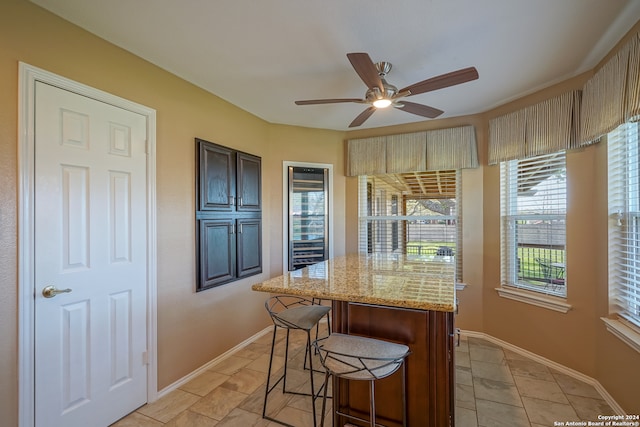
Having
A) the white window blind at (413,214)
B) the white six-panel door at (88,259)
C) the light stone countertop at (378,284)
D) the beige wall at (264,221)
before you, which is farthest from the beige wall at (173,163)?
the light stone countertop at (378,284)

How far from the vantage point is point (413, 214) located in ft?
12.2

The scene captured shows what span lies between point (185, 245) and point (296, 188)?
5.37 feet

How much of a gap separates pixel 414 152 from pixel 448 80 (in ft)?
5.87

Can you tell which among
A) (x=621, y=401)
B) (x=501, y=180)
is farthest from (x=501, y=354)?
(x=501, y=180)

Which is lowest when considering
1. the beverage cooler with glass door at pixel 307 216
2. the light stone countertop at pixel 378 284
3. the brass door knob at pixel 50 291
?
the brass door knob at pixel 50 291

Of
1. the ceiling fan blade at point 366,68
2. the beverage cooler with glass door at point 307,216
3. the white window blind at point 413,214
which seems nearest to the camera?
the ceiling fan blade at point 366,68

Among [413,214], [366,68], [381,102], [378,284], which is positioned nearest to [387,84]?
[381,102]

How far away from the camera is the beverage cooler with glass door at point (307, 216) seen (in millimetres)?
3730

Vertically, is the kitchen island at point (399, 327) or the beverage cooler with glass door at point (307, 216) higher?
the beverage cooler with glass door at point (307, 216)

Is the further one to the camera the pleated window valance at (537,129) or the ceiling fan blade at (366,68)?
the pleated window valance at (537,129)

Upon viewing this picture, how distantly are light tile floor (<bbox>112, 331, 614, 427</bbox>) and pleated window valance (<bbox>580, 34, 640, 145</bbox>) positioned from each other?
1.94 m

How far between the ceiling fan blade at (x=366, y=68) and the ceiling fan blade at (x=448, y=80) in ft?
0.79

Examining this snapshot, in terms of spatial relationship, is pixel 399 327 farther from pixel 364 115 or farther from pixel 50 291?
pixel 50 291

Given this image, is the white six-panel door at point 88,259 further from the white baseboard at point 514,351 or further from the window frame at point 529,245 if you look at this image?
the window frame at point 529,245
